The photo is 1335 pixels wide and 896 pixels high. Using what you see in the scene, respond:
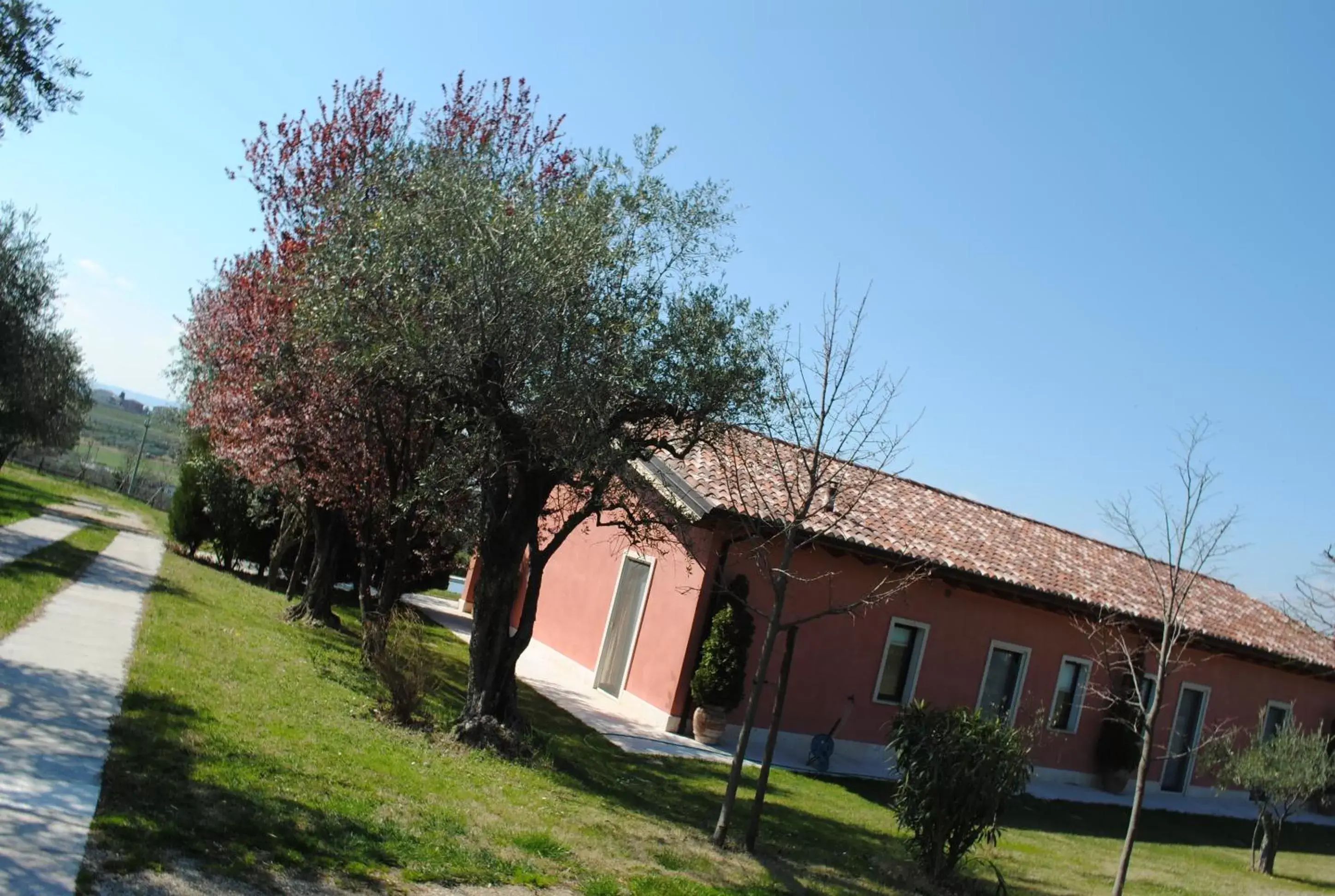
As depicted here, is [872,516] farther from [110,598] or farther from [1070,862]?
[110,598]

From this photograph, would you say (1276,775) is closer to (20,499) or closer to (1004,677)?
(1004,677)

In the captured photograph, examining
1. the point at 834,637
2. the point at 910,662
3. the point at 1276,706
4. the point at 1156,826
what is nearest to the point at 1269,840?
the point at 1156,826

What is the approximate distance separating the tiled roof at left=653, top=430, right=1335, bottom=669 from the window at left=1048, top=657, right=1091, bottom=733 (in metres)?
1.44

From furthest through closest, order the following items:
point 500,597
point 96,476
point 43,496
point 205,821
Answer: point 96,476 < point 43,496 < point 500,597 < point 205,821

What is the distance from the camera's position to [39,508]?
23.8 metres

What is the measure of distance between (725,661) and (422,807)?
7.68 m

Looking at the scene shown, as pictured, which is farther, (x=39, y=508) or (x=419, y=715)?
(x=39, y=508)

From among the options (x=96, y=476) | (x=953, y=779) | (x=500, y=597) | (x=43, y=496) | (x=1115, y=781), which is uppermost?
(x=500, y=597)

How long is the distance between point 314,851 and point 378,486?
9598 mm

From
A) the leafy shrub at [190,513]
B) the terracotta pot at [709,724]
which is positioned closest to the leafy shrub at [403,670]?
the terracotta pot at [709,724]

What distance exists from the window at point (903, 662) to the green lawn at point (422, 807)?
2.13 metres

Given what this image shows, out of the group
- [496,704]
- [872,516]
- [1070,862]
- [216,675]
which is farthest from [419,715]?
[872,516]

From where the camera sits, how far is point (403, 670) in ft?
33.1

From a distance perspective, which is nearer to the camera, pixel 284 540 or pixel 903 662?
pixel 903 662
